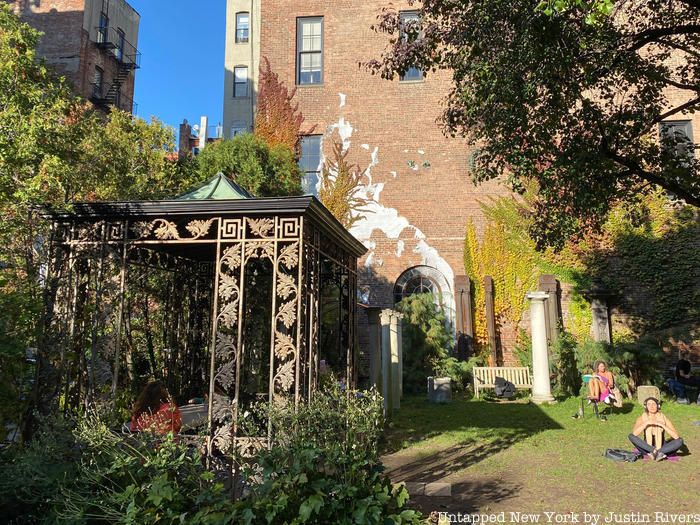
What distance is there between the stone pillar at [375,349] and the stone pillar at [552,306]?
7.96 metres

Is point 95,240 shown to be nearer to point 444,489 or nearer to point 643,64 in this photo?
point 444,489

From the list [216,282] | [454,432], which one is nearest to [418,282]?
[454,432]

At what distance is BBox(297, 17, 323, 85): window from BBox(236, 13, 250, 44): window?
16.4 meters

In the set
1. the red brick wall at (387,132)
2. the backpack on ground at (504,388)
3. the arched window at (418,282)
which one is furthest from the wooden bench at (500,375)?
the red brick wall at (387,132)

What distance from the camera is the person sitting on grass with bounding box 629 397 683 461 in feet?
26.0

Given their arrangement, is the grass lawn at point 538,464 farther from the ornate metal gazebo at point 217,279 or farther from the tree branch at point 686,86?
the tree branch at point 686,86

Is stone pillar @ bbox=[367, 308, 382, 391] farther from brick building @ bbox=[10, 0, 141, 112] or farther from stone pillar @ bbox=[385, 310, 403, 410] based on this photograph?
brick building @ bbox=[10, 0, 141, 112]

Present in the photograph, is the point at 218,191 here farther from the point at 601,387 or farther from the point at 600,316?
the point at 600,316

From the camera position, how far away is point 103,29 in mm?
28516

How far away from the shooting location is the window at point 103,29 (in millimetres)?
28156

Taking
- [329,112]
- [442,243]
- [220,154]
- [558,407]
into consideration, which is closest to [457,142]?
[442,243]

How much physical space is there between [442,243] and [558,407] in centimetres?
743

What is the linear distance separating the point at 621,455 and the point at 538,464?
1.35 m

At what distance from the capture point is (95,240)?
6582mm
